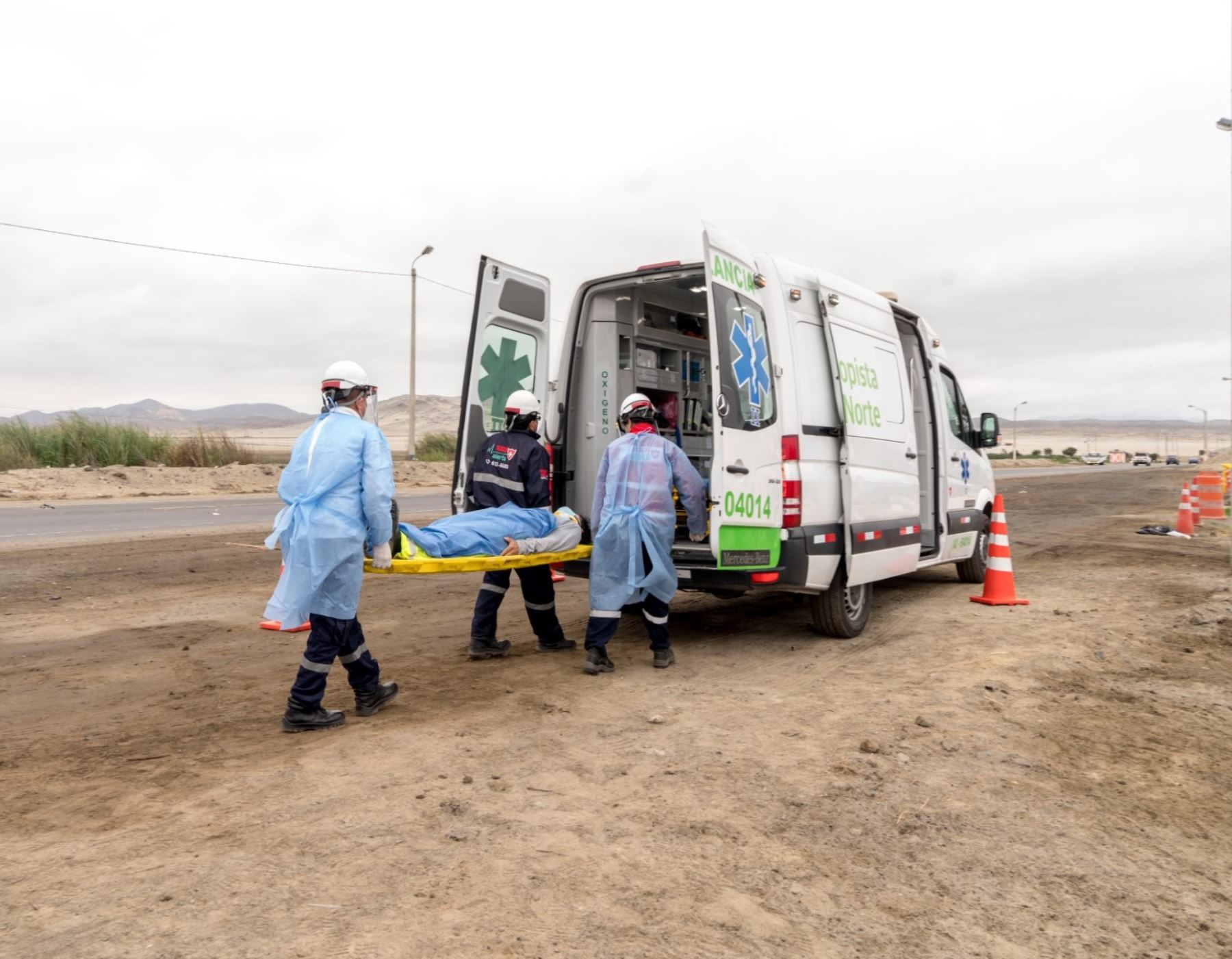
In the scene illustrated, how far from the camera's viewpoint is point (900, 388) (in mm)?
7527

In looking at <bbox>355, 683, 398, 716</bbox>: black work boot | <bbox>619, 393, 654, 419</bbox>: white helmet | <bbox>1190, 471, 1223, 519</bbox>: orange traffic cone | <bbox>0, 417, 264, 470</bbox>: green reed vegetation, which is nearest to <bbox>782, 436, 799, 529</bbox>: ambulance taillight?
<bbox>619, 393, 654, 419</bbox>: white helmet

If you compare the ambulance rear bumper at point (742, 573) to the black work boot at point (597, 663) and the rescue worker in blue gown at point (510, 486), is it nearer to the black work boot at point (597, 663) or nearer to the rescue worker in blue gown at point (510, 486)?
the black work boot at point (597, 663)

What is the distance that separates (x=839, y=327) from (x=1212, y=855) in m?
4.19

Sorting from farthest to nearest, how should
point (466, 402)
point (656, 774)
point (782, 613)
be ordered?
point (782, 613), point (466, 402), point (656, 774)

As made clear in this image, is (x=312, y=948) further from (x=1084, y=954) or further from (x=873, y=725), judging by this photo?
(x=873, y=725)

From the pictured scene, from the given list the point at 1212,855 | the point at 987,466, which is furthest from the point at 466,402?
the point at 987,466

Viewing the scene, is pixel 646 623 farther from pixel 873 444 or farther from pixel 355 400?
pixel 355 400

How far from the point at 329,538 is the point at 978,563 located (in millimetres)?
7090

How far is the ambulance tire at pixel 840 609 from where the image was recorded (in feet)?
21.6

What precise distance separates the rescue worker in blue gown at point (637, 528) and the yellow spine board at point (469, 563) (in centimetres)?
29

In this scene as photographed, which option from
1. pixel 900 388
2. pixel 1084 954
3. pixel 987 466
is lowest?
pixel 1084 954

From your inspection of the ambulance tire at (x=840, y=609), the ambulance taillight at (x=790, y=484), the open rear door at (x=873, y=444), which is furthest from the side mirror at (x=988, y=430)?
the ambulance taillight at (x=790, y=484)

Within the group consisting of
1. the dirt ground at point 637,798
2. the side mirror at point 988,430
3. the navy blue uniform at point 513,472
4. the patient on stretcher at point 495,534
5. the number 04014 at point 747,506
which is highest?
the side mirror at point 988,430

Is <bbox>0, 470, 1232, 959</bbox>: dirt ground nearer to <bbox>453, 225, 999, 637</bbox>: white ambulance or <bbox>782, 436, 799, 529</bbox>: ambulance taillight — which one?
<bbox>453, 225, 999, 637</bbox>: white ambulance
